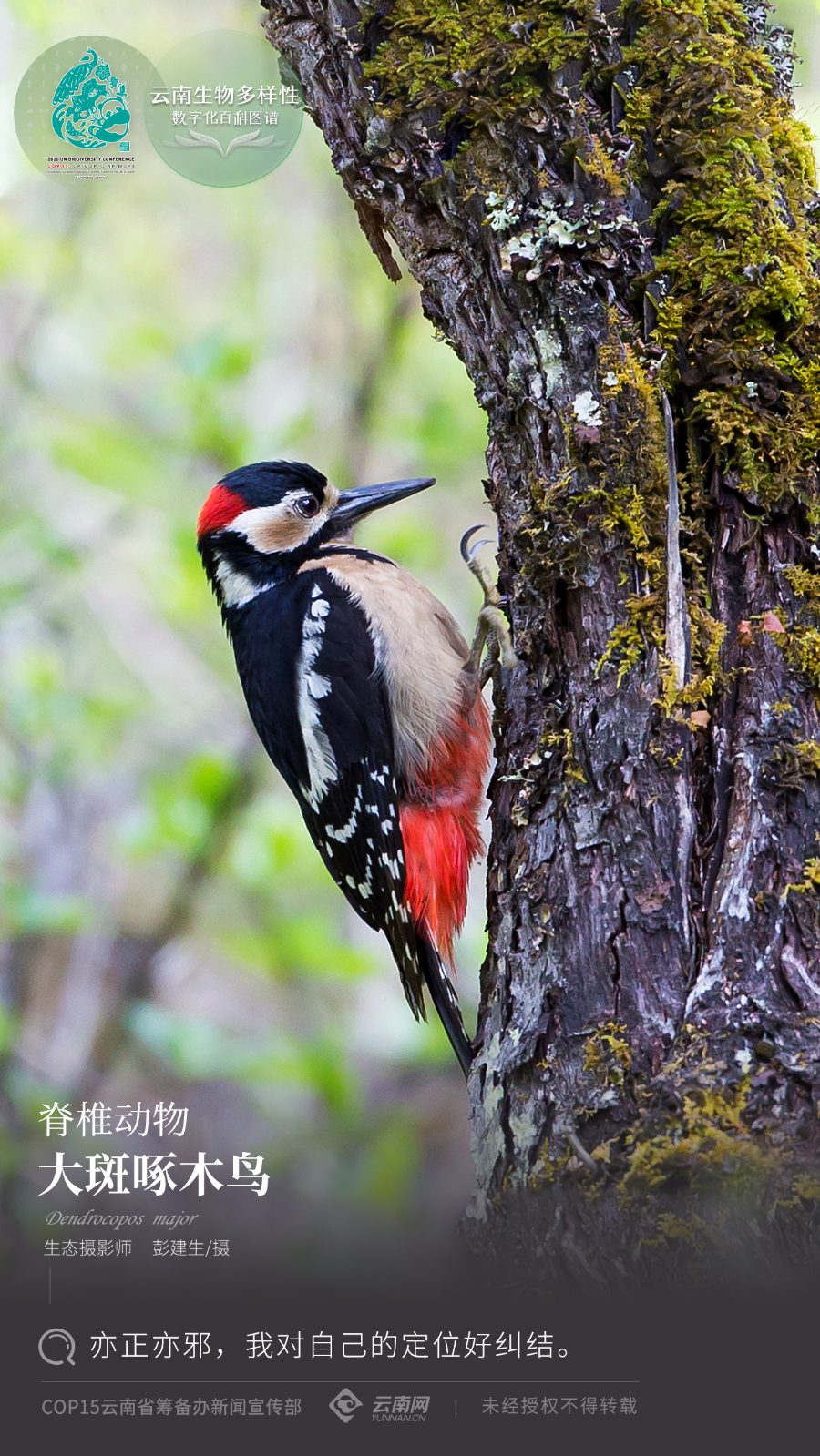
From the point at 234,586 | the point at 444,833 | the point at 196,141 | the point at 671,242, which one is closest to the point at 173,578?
the point at 234,586

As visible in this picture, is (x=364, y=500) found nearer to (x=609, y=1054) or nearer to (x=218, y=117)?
(x=218, y=117)

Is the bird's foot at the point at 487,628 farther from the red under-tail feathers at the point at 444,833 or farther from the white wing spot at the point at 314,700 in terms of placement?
the white wing spot at the point at 314,700

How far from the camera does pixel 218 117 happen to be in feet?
9.15

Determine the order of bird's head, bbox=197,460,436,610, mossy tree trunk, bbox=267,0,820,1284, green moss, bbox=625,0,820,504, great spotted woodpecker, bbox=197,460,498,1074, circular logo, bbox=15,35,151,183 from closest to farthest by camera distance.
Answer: mossy tree trunk, bbox=267,0,820,1284 < green moss, bbox=625,0,820,504 < great spotted woodpecker, bbox=197,460,498,1074 < circular logo, bbox=15,35,151,183 < bird's head, bbox=197,460,436,610

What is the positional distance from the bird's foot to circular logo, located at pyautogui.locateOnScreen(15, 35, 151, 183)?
1327mm

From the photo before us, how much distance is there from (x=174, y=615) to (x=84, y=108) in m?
2.18

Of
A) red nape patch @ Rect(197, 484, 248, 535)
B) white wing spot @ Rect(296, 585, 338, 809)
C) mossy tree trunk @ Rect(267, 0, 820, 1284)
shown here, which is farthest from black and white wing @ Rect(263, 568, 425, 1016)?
mossy tree trunk @ Rect(267, 0, 820, 1284)

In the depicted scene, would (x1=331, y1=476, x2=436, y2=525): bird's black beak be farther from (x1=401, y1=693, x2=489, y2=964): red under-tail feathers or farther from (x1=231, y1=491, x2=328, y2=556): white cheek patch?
(x1=401, y1=693, x2=489, y2=964): red under-tail feathers

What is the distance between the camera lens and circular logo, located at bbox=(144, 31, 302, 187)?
274 cm

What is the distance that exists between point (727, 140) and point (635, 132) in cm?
15

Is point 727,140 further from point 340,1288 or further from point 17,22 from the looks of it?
point 17,22

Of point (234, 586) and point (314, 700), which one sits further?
point (234, 586)

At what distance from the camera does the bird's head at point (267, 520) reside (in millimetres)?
2869

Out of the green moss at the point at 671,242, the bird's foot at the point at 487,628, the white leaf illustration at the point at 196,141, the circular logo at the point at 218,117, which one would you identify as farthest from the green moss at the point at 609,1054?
the white leaf illustration at the point at 196,141
